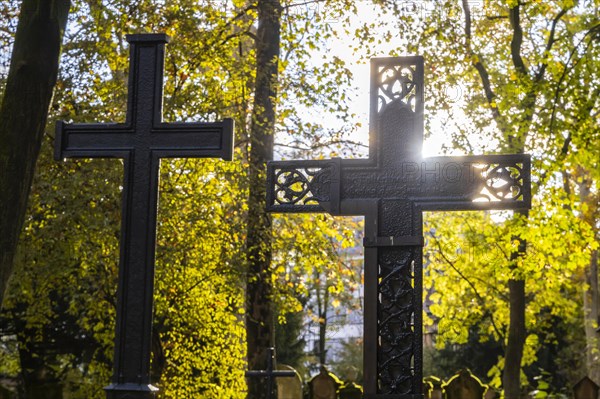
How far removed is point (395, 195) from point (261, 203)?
8506 millimetres

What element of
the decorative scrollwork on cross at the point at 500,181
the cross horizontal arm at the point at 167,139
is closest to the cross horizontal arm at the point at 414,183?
the decorative scrollwork on cross at the point at 500,181

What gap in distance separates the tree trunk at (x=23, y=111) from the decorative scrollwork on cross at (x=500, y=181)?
14.7 ft

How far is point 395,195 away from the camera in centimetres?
635

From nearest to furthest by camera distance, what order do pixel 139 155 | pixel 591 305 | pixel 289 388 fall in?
pixel 139 155, pixel 289 388, pixel 591 305

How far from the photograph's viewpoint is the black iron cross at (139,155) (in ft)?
18.5

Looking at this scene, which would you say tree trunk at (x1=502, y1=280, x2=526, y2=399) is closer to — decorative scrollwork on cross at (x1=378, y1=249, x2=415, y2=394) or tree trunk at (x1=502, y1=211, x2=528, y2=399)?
tree trunk at (x1=502, y1=211, x2=528, y2=399)

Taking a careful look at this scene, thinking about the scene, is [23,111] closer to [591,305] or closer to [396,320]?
[396,320]

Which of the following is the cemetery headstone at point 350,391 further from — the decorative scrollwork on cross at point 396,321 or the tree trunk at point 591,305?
the tree trunk at point 591,305

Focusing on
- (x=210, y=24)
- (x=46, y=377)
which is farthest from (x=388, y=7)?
(x=46, y=377)

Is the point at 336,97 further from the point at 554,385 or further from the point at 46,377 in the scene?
the point at 554,385

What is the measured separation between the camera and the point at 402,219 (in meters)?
6.23

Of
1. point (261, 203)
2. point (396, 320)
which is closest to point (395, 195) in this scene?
point (396, 320)

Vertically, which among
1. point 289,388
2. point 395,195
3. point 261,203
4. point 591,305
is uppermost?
point 261,203

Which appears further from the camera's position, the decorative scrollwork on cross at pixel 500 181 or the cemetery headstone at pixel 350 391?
the cemetery headstone at pixel 350 391
